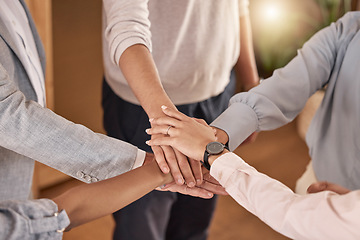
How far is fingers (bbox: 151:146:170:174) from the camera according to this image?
83cm

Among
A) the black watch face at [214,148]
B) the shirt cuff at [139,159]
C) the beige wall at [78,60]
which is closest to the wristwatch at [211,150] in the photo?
the black watch face at [214,148]

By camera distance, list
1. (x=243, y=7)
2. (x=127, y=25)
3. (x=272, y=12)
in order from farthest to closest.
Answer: (x=272, y=12) < (x=243, y=7) < (x=127, y=25)

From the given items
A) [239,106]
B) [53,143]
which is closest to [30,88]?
[53,143]

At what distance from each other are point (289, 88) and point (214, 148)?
227mm

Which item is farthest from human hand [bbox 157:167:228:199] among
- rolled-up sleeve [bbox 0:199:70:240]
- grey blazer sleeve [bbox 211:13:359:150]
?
rolled-up sleeve [bbox 0:199:70:240]

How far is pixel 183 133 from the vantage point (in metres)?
0.84

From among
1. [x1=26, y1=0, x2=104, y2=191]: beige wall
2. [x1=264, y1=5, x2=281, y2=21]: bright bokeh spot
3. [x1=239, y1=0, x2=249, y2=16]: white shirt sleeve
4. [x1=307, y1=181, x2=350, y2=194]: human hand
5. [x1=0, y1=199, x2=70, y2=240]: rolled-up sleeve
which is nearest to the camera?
[x1=0, y1=199, x2=70, y2=240]: rolled-up sleeve

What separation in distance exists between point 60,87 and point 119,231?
2.06 feet

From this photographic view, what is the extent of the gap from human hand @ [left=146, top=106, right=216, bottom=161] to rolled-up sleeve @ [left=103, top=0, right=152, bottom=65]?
0.53 ft

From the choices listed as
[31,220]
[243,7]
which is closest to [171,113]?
[31,220]

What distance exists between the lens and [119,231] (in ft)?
4.09

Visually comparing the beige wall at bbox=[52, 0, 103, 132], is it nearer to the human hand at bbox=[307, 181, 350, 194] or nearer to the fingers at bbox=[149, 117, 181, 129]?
the fingers at bbox=[149, 117, 181, 129]

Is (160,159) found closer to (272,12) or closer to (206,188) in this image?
(206,188)

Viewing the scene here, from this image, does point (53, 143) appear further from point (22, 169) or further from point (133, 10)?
point (133, 10)
